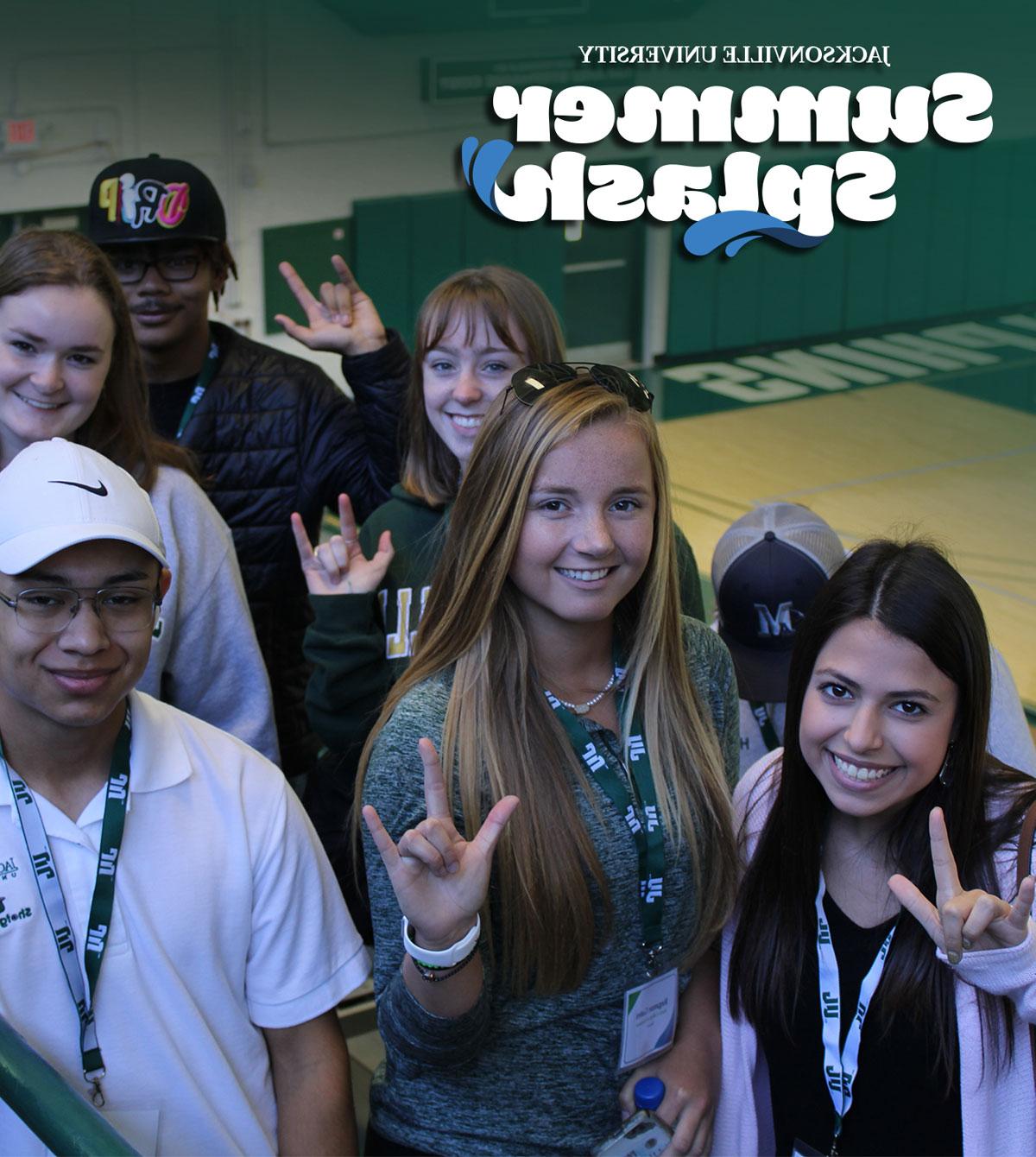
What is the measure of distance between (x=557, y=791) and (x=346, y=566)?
0.87 metres

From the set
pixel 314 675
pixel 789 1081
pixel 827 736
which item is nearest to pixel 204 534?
pixel 314 675

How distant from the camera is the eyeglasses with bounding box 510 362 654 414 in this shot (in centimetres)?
195

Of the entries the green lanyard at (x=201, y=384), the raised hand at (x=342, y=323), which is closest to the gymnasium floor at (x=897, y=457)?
the raised hand at (x=342, y=323)

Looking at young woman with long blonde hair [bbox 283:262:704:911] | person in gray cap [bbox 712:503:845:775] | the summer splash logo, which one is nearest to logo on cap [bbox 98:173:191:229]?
young woman with long blonde hair [bbox 283:262:704:911]

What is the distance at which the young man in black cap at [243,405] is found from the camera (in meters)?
3.13

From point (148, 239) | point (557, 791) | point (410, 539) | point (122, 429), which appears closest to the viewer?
point (557, 791)

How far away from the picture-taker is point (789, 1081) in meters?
1.97

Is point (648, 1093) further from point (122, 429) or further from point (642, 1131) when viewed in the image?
point (122, 429)

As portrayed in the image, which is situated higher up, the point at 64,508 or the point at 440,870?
the point at 64,508

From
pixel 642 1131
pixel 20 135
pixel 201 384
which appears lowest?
pixel 642 1131

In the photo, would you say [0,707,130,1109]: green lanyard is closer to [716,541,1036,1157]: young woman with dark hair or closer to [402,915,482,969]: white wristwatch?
[402,915,482,969]: white wristwatch

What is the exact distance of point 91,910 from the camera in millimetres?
1675

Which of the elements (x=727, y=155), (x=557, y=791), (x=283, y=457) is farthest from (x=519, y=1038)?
(x=727, y=155)

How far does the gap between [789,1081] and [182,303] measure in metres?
2.10
